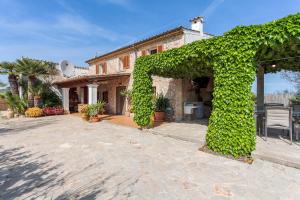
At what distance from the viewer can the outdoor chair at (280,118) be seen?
6121mm

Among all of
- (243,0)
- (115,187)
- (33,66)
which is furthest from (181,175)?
(33,66)

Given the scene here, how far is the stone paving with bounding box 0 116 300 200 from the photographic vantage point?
3.56 m

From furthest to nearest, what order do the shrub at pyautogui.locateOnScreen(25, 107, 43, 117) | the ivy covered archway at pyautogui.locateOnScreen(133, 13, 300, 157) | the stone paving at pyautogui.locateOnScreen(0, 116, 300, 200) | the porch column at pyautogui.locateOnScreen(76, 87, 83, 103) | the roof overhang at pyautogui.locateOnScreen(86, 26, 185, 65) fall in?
1. the porch column at pyautogui.locateOnScreen(76, 87, 83, 103)
2. the shrub at pyautogui.locateOnScreen(25, 107, 43, 117)
3. the roof overhang at pyautogui.locateOnScreen(86, 26, 185, 65)
4. the ivy covered archway at pyautogui.locateOnScreen(133, 13, 300, 157)
5. the stone paving at pyautogui.locateOnScreen(0, 116, 300, 200)

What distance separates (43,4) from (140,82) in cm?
769

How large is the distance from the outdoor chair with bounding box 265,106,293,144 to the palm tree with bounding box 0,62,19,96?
60.2 ft

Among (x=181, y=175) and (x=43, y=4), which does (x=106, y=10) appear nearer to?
(x=43, y=4)

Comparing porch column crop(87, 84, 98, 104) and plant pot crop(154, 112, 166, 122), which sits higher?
porch column crop(87, 84, 98, 104)

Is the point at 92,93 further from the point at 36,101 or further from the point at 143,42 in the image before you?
the point at 36,101

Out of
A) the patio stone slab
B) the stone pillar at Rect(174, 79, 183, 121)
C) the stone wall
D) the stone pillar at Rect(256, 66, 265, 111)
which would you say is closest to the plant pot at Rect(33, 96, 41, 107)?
the stone wall

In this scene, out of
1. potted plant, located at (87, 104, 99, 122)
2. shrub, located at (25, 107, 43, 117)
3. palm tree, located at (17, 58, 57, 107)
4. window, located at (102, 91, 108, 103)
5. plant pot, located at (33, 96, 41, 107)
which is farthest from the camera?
window, located at (102, 91, 108, 103)

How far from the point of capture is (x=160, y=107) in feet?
40.3

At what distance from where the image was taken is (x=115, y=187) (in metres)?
3.81

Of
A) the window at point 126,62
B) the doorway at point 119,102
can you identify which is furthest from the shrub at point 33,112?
the window at point 126,62

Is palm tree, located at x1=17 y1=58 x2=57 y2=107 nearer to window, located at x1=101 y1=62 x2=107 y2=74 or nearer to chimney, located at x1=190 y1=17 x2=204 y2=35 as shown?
window, located at x1=101 y1=62 x2=107 y2=74
